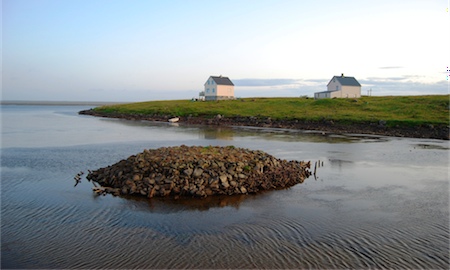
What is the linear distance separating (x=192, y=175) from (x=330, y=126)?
44.6 m

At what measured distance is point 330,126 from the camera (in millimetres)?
59688

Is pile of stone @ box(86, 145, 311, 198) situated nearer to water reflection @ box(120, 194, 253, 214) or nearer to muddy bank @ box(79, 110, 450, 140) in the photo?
water reflection @ box(120, 194, 253, 214)

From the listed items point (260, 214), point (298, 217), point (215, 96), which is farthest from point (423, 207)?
point (215, 96)

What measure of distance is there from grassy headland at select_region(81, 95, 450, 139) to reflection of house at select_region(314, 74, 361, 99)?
9809 mm

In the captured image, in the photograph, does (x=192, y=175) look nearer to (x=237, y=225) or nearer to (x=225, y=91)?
(x=237, y=225)

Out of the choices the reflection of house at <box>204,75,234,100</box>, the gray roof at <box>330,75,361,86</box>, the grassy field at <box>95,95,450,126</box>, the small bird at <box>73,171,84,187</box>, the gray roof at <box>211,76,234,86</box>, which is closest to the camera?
the small bird at <box>73,171,84,187</box>

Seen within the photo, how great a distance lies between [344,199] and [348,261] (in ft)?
25.1

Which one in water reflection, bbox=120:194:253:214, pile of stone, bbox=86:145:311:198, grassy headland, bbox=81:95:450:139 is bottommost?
water reflection, bbox=120:194:253:214

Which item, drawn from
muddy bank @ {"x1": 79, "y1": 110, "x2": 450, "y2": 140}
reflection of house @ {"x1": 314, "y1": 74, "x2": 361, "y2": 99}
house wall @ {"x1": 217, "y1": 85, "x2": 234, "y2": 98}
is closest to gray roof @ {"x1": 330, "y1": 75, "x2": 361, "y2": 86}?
reflection of house @ {"x1": 314, "y1": 74, "x2": 361, "y2": 99}

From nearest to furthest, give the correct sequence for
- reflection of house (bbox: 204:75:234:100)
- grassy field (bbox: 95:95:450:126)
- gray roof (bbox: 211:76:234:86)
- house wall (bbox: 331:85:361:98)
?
grassy field (bbox: 95:95:450:126) → house wall (bbox: 331:85:361:98) → reflection of house (bbox: 204:75:234:100) → gray roof (bbox: 211:76:234:86)

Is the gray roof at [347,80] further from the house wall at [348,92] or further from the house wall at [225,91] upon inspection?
the house wall at [225,91]

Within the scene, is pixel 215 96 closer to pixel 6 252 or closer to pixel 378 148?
pixel 378 148

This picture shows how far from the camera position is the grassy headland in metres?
56.5

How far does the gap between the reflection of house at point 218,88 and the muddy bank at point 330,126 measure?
2371cm
